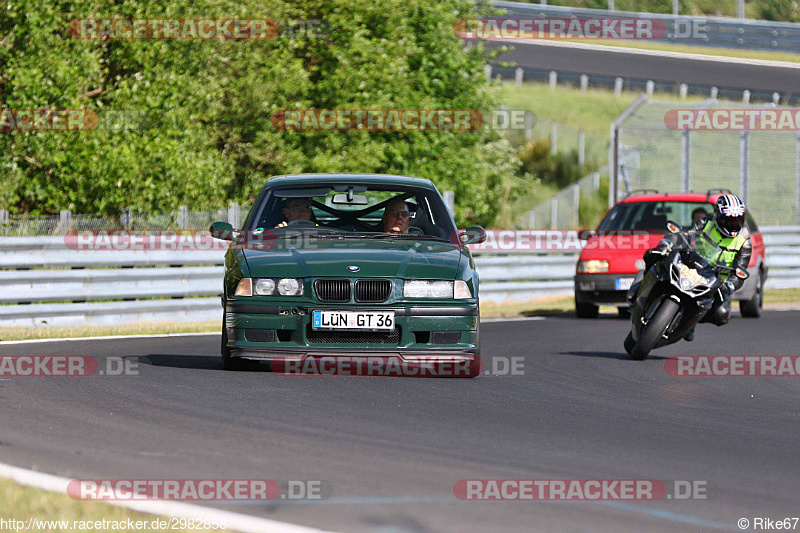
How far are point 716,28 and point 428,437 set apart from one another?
4019cm

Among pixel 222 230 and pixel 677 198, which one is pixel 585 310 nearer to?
pixel 677 198

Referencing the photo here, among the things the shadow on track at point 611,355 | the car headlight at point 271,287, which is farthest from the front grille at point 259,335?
the shadow on track at point 611,355

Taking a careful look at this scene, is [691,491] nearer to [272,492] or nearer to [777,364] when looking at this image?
[272,492]

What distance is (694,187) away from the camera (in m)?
35.1

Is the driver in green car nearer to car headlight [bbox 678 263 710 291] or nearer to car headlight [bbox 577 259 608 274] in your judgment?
car headlight [bbox 678 263 710 291]

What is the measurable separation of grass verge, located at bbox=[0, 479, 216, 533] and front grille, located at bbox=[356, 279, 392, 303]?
427 centimetres

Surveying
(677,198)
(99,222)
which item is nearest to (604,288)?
(677,198)

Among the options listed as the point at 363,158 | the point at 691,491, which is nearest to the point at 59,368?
the point at 691,491

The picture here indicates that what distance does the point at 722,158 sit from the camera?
33938 millimetres

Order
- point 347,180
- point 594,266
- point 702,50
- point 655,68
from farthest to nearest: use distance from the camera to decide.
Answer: point 702,50, point 655,68, point 594,266, point 347,180

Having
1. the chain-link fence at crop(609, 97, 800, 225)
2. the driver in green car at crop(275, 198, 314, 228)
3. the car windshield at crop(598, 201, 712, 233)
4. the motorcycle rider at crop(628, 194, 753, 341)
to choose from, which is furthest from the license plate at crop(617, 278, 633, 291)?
the driver in green car at crop(275, 198, 314, 228)

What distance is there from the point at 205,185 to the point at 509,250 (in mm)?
5263

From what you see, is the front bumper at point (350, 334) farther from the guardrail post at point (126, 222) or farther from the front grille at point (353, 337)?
the guardrail post at point (126, 222)

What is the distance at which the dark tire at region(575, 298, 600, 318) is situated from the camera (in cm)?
1914
